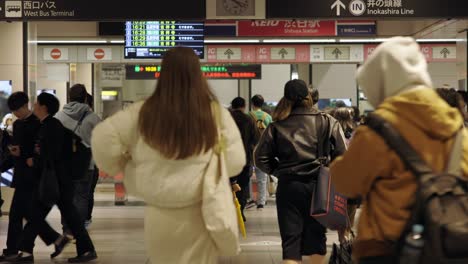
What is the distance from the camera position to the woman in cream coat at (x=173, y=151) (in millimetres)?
3744

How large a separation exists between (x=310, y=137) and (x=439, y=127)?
2.80 metres

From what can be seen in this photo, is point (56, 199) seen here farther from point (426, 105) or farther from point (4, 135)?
point (426, 105)

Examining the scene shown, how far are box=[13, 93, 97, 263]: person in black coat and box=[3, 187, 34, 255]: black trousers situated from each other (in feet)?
0.44

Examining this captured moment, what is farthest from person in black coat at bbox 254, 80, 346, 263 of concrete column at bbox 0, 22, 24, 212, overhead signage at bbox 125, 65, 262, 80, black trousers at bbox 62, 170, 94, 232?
overhead signage at bbox 125, 65, 262, 80

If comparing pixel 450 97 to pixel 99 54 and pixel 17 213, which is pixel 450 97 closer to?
pixel 17 213

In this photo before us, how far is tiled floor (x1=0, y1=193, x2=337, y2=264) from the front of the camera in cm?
804

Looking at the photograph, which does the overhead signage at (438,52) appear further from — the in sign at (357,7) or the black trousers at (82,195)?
the black trousers at (82,195)

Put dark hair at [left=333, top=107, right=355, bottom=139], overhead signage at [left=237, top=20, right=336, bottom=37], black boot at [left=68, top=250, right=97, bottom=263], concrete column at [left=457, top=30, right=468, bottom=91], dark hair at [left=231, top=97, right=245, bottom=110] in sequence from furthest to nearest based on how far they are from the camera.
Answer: overhead signage at [left=237, top=20, right=336, bottom=37]
dark hair at [left=231, top=97, right=245, bottom=110]
concrete column at [left=457, top=30, right=468, bottom=91]
dark hair at [left=333, top=107, right=355, bottom=139]
black boot at [left=68, top=250, right=97, bottom=263]

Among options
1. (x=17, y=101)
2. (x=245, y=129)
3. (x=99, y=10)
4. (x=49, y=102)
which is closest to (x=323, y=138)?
(x=49, y=102)

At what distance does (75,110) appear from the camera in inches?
353

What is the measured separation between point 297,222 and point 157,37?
7484mm

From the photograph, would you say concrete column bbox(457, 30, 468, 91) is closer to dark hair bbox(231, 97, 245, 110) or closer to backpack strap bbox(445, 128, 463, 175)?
dark hair bbox(231, 97, 245, 110)

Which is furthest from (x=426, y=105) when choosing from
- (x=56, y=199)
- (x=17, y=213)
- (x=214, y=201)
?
(x=17, y=213)

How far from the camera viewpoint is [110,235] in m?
9.77
